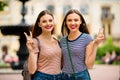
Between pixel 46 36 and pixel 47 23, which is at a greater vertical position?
pixel 47 23

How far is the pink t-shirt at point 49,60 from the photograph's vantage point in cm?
552

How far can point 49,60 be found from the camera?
18.2ft

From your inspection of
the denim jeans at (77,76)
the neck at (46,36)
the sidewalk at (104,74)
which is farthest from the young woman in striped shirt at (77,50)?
the sidewalk at (104,74)

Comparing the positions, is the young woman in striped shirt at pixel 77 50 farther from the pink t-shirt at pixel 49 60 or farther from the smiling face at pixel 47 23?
the smiling face at pixel 47 23

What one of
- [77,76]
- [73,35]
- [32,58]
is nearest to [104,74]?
[73,35]

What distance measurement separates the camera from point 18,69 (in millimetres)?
18797

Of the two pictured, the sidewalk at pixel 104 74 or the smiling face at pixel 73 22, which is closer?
the smiling face at pixel 73 22

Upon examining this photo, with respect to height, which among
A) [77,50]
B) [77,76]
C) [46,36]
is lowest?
[77,76]

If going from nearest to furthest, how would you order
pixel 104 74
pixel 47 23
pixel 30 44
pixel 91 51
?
pixel 30 44 → pixel 91 51 → pixel 47 23 → pixel 104 74

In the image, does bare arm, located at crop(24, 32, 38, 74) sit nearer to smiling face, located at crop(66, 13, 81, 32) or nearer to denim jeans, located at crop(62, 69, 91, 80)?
denim jeans, located at crop(62, 69, 91, 80)

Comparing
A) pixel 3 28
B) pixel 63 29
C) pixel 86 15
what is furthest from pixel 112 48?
pixel 63 29

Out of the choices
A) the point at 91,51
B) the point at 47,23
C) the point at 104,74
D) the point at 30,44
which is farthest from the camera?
the point at 104,74

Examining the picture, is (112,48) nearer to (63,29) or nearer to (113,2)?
(113,2)

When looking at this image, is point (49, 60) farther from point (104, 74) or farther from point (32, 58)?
point (104, 74)
